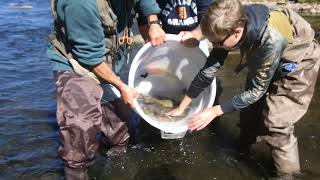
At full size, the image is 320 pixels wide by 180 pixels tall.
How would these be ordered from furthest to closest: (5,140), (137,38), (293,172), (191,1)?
1. (137,38)
2. (5,140)
3. (191,1)
4. (293,172)

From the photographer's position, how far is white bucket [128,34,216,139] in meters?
3.73

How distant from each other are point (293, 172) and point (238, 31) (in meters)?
1.37

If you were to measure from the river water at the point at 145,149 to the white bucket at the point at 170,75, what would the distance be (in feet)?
1.26

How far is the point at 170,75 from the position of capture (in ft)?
14.4

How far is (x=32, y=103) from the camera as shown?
18.2 ft

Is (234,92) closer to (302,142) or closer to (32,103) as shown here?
(302,142)

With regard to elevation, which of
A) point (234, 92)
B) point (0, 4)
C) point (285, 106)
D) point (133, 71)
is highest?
point (133, 71)

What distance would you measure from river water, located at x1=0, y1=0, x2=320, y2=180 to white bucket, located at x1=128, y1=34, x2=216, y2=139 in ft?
1.26

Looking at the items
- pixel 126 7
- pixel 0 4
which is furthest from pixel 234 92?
pixel 0 4

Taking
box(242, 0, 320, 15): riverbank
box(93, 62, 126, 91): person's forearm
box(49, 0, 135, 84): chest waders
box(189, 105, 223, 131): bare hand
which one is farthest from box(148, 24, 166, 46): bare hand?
box(242, 0, 320, 15): riverbank

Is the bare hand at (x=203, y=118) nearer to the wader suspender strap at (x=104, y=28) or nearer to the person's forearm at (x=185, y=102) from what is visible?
the person's forearm at (x=185, y=102)

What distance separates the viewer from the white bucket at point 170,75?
3732 mm

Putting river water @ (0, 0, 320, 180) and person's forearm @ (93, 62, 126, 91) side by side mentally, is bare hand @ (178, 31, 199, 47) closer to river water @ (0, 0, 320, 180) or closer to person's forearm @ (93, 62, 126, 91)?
person's forearm @ (93, 62, 126, 91)

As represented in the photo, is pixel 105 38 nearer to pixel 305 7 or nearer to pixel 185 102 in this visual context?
pixel 185 102
